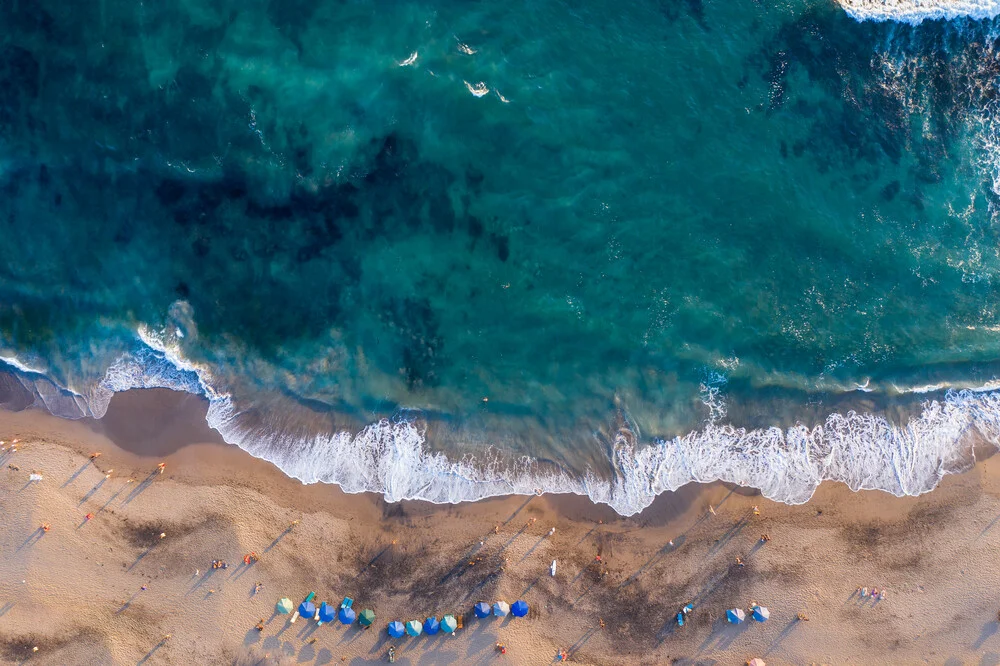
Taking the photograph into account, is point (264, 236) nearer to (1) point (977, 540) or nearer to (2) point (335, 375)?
(2) point (335, 375)

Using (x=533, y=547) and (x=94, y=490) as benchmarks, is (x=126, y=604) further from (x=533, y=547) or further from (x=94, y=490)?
(x=533, y=547)

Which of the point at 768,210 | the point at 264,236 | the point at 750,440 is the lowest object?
the point at 750,440

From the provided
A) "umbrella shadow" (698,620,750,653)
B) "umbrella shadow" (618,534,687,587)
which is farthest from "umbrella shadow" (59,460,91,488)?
"umbrella shadow" (698,620,750,653)

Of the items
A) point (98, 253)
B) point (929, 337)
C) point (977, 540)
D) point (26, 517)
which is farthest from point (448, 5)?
point (977, 540)

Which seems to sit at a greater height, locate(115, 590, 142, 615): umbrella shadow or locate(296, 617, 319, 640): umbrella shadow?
locate(115, 590, 142, 615): umbrella shadow

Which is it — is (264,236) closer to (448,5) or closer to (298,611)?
(448,5)

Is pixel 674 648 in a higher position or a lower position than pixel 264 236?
lower

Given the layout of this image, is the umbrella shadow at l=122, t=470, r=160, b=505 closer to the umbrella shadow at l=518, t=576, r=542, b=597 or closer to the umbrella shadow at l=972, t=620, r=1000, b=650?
the umbrella shadow at l=518, t=576, r=542, b=597
